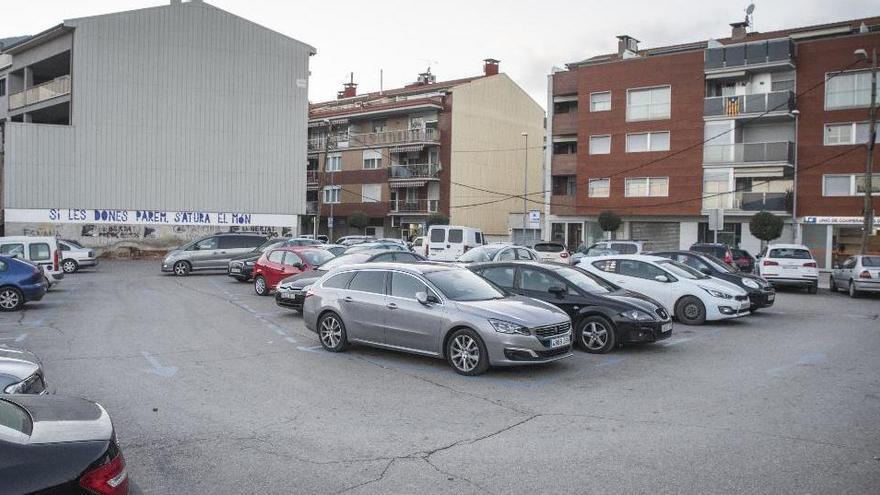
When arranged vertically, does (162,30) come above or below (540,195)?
above

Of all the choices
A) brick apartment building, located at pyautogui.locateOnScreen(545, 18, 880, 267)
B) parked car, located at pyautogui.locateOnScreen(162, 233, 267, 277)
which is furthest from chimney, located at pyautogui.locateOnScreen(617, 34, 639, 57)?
parked car, located at pyautogui.locateOnScreen(162, 233, 267, 277)

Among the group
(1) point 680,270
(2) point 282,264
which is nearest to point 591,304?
(1) point 680,270

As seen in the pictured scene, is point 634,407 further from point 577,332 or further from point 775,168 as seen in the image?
point 775,168

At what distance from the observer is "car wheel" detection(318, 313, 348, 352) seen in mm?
11258

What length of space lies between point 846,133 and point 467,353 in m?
39.7

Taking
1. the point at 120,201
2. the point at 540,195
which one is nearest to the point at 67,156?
the point at 120,201

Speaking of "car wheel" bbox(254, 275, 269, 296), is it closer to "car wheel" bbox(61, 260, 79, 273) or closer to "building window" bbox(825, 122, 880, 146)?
"car wheel" bbox(61, 260, 79, 273)

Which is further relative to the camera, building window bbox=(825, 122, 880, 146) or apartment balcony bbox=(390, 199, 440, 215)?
apartment balcony bbox=(390, 199, 440, 215)

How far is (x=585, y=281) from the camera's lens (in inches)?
497

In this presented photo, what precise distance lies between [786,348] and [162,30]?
40.1 meters

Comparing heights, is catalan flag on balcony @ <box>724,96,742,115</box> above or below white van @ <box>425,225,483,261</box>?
above

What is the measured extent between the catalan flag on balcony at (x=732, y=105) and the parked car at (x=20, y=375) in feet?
144

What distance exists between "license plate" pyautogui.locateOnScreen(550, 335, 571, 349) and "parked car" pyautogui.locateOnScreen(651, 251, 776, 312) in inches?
353

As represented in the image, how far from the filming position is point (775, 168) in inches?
1693
